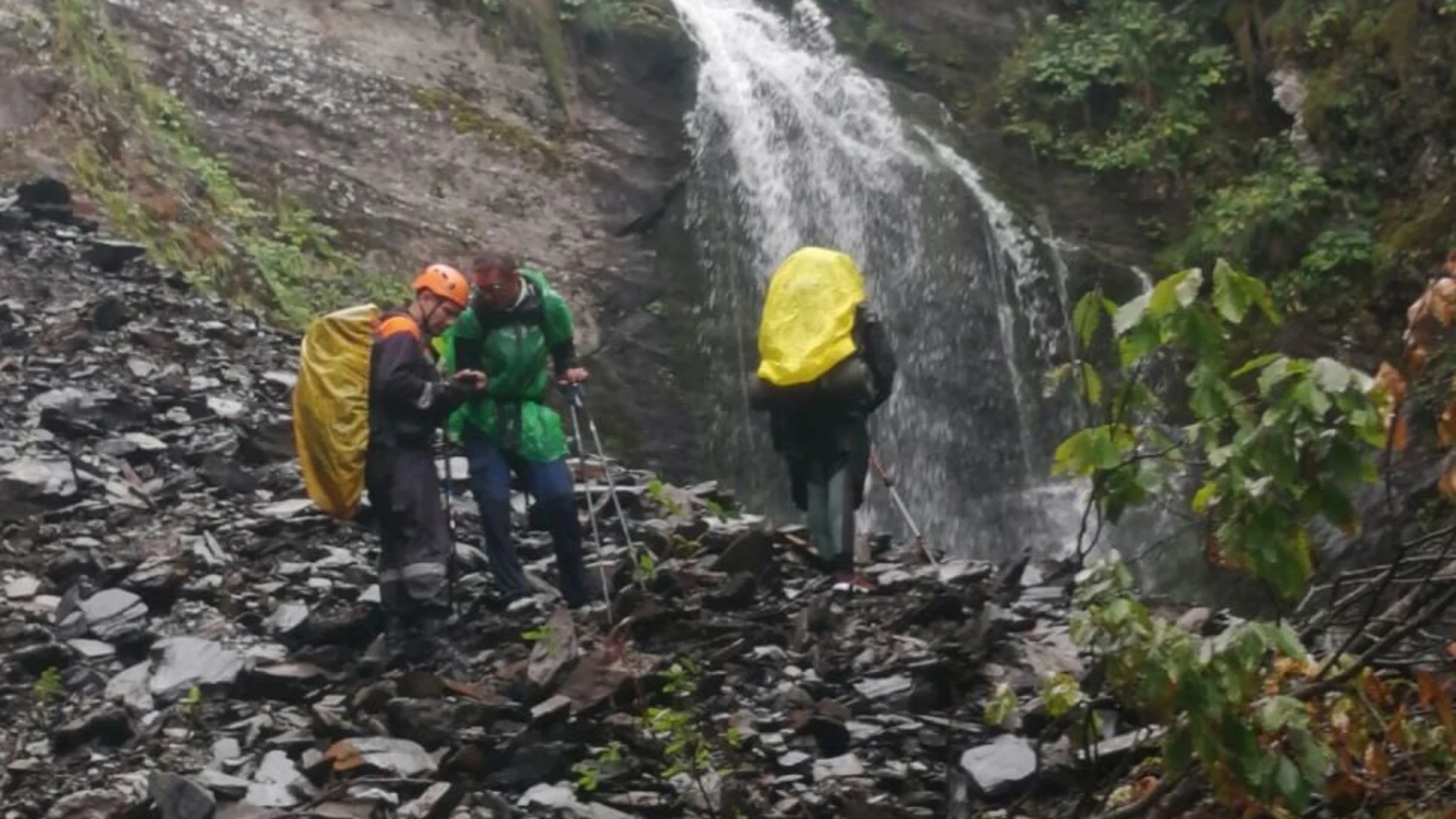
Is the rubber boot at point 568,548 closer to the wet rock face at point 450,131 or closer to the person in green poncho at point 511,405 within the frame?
the person in green poncho at point 511,405

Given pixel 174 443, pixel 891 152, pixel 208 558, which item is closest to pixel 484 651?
pixel 208 558

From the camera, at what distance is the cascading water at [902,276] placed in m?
17.8

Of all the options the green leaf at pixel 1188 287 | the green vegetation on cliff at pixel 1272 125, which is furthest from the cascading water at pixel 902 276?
the green leaf at pixel 1188 287

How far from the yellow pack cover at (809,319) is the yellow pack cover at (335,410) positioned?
1.92 m

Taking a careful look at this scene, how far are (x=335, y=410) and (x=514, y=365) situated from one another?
0.91 m

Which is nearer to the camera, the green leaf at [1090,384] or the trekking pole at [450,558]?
the green leaf at [1090,384]

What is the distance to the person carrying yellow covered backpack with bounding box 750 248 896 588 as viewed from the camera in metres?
8.22

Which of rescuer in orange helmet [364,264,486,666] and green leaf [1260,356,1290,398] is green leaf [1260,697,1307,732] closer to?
green leaf [1260,356,1290,398]

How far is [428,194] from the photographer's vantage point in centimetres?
1828

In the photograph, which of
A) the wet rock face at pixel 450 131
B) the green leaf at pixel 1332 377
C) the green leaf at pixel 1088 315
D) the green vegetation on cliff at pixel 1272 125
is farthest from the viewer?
the wet rock face at pixel 450 131

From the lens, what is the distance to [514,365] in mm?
8195

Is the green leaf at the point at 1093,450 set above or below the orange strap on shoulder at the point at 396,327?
below

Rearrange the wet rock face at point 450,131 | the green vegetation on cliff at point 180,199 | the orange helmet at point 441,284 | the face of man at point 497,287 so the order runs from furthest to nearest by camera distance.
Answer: the wet rock face at point 450,131
the green vegetation on cliff at point 180,199
the face of man at point 497,287
the orange helmet at point 441,284

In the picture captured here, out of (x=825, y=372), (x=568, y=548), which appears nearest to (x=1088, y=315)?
(x=825, y=372)
